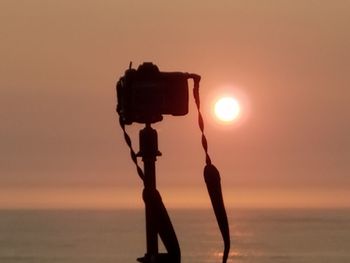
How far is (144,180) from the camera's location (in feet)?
17.0

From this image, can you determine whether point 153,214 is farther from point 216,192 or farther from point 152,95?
point 152,95

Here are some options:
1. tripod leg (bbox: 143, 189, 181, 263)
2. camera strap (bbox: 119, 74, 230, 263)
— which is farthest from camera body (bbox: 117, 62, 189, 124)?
tripod leg (bbox: 143, 189, 181, 263)

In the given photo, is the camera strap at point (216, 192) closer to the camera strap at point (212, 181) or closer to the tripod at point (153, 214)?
the camera strap at point (212, 181)

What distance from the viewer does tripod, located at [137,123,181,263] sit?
5027 mm

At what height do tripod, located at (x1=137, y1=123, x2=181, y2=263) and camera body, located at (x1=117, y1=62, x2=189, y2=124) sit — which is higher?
camera body, located at (x1=117, y1=62, x2=189, y2=124)

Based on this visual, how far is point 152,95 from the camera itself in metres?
5.06

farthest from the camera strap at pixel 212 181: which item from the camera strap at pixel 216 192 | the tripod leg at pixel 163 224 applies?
the tripod leg at pixel 163 224

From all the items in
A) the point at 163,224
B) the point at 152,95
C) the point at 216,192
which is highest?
the point at 152,95

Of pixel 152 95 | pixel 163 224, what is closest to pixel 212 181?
pixel 163 224

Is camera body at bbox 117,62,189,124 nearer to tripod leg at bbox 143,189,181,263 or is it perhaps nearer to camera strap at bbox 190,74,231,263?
camera strap at bbox 190,74,231,263

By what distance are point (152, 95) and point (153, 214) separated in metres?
0.43

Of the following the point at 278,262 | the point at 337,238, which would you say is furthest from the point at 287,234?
the point at 278,262

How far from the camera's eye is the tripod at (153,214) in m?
5.03

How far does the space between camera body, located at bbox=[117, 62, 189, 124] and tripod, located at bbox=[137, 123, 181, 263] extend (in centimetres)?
13
